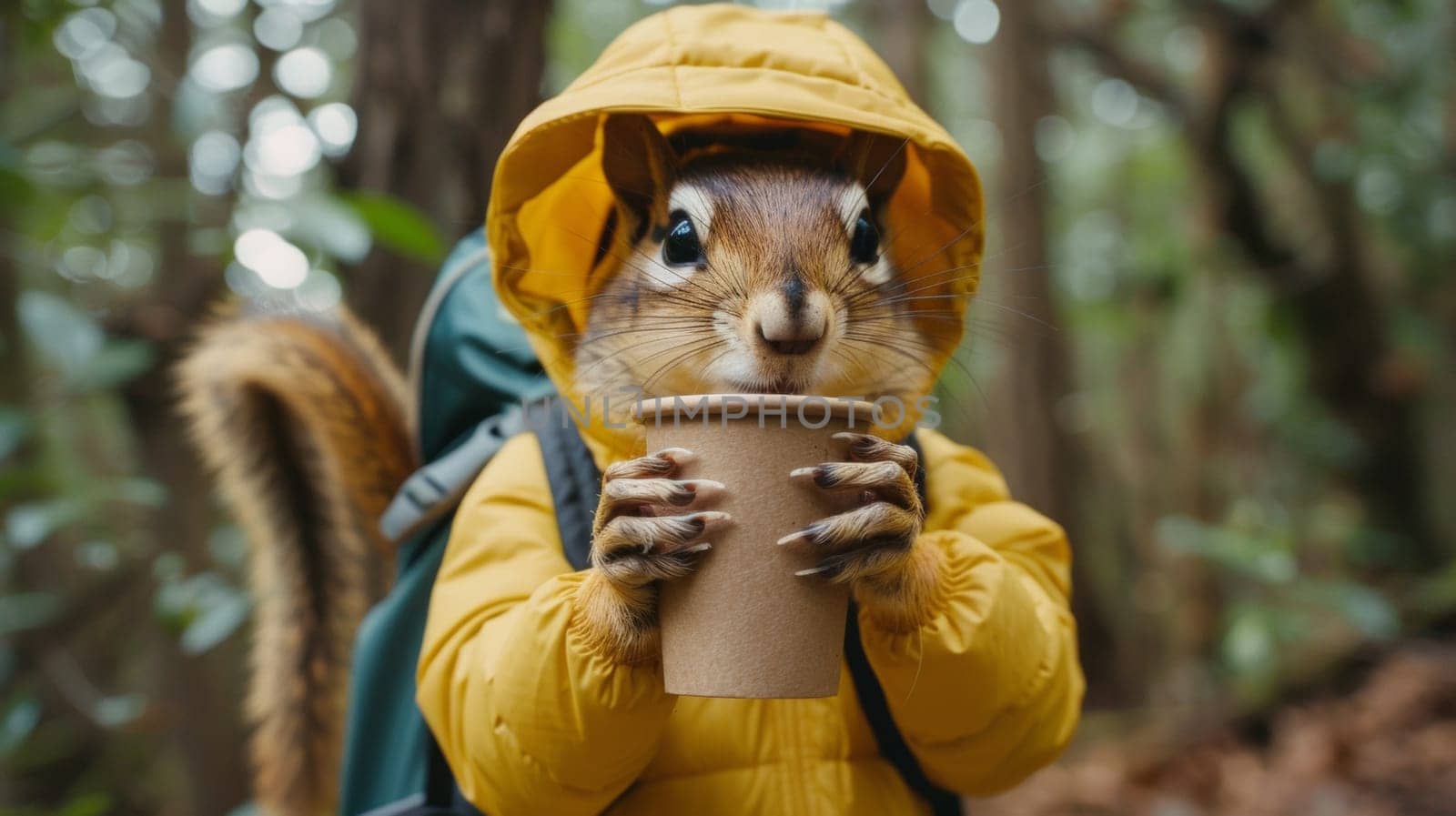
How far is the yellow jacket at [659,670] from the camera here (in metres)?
1.06

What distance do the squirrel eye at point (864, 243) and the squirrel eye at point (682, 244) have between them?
0.59 ft

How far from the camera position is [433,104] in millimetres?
2111

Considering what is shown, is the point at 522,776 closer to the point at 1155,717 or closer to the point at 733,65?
the point at 733,65

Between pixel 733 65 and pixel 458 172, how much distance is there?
111 cm

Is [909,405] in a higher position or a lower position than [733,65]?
lower

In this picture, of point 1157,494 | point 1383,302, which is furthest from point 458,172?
point 1157,494

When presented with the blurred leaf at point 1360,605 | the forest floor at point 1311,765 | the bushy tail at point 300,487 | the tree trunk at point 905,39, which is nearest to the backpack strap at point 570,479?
the bushy tail at point 300,487

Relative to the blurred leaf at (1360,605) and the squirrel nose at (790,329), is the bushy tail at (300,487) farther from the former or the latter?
the blurred leaf at (1360,605)

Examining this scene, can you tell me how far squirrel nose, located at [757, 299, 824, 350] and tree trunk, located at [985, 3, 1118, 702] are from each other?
352 cm

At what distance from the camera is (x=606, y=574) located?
38.0 inches

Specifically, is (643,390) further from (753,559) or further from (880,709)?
(880,709)

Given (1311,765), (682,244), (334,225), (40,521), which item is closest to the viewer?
(682,244)

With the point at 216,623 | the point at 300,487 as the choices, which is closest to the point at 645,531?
the point at 300,487

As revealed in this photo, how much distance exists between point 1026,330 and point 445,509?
379 cm
